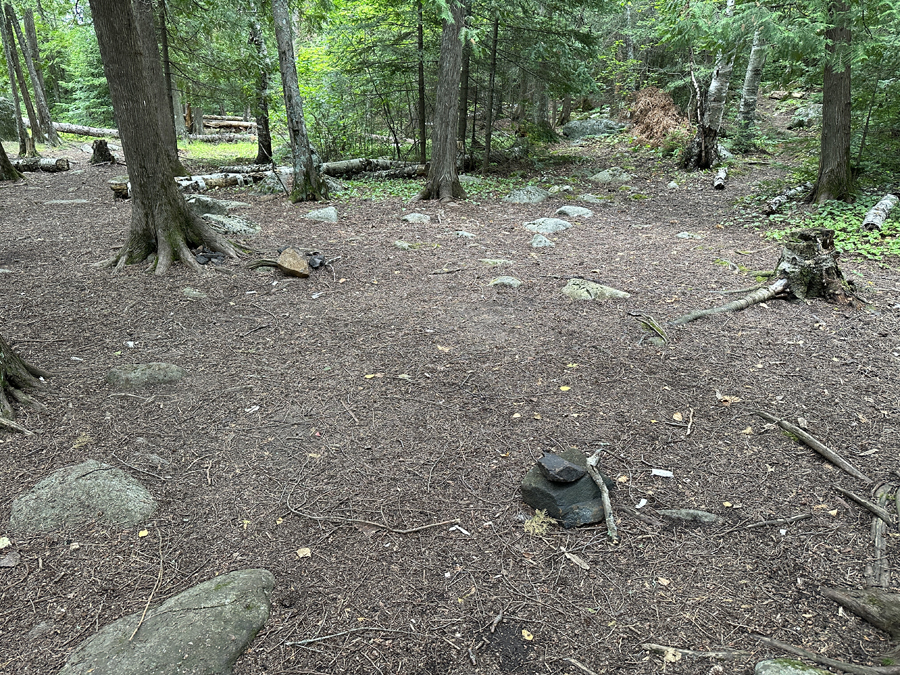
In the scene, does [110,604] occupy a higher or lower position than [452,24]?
lower

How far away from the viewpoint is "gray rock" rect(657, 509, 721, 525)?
9.43 feet

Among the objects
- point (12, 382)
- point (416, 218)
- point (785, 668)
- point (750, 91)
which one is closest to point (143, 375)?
point (12, 382)

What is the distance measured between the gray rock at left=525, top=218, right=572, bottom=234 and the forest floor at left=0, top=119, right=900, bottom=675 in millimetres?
2339

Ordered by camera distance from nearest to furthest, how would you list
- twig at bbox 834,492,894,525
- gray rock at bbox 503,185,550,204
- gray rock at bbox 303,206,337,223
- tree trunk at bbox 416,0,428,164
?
twig at bbox 834,492,894,525, gray rock at bbox 303,206,337,223, gray rock at bbox 503,185,550,204, tree trunk at bbox 416,0,428,164

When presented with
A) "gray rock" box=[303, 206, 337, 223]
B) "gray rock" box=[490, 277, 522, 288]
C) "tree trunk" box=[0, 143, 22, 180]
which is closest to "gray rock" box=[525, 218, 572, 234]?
"gray rock" box=[490, 277, 522, 288]

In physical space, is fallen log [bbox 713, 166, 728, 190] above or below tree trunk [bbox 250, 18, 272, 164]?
below

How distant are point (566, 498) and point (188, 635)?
195 centimetres

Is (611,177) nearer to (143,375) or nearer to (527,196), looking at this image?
(527,196)

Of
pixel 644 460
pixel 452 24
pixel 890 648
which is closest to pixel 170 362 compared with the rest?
pixel 644 460

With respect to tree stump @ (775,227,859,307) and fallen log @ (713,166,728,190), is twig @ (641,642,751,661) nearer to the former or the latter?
tree stump @ (775,227,859,307)

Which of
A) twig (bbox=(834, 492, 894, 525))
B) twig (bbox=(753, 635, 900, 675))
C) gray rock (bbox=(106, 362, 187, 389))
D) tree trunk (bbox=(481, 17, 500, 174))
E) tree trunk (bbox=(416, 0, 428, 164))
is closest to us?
twig (bbox=(753, 635, 900, 675))

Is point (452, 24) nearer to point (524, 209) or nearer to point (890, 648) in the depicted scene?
point (524, 209)

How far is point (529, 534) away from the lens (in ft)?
9.30

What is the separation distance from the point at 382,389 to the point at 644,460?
201 cm
